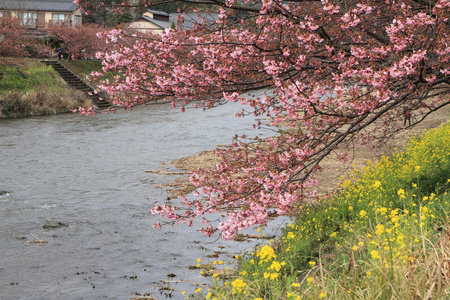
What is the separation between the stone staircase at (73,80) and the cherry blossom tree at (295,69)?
97.8 feet

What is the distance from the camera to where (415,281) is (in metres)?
3.86

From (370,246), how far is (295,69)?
7.62ft

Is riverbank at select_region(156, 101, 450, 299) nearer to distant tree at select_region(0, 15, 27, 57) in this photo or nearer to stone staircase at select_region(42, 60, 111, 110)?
stone staircase at select_region(42, 60, 111, 110)

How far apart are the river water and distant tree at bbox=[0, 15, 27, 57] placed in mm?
14723

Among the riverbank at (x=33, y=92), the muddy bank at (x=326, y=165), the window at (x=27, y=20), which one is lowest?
the riverbank at (x=33, y=92)

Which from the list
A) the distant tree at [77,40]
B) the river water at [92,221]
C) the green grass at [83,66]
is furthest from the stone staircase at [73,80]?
the river water at [92,221]

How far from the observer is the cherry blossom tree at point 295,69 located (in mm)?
5742

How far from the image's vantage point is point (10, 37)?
37.2 meters

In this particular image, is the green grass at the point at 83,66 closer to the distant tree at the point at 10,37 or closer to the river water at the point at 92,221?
the distant tree at the point at 10,37

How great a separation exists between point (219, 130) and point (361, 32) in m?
18.9

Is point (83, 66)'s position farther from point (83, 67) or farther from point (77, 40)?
point (77, 40)

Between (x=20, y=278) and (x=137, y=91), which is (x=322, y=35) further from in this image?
(x=20, y=278)

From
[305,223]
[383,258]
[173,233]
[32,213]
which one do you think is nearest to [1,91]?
[32,213]

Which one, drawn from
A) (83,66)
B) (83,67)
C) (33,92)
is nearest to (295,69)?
(33,92)
